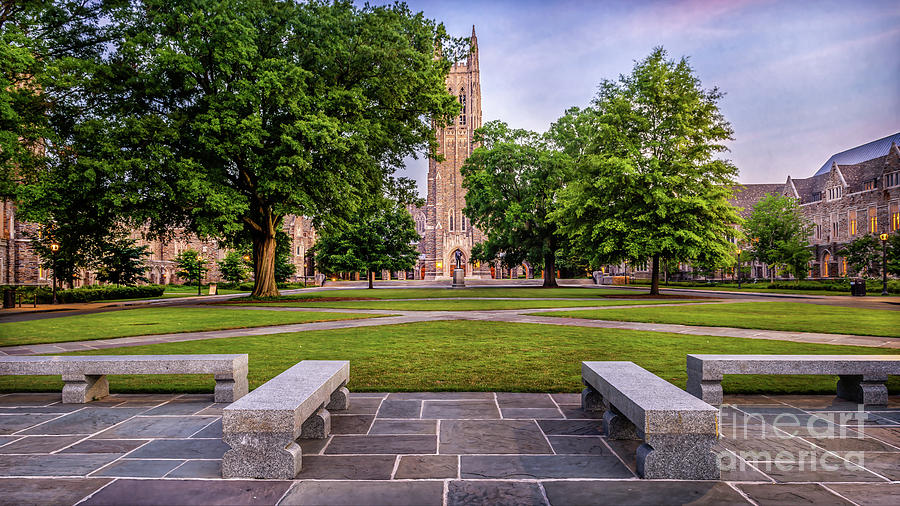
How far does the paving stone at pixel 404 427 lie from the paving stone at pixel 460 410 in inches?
8.7

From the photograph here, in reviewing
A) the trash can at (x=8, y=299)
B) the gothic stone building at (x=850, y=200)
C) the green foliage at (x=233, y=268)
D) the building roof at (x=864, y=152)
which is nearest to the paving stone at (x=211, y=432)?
the trash can at (x=8, y=299)

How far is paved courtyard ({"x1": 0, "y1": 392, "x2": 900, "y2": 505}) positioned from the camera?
3.23 meters

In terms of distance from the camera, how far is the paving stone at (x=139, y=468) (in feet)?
11.8

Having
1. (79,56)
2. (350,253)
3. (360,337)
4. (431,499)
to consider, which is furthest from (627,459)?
Answer: (350,253)

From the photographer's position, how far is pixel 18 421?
5082 millimetres

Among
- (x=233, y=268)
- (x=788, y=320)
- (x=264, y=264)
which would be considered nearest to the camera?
(x=788, y=320)

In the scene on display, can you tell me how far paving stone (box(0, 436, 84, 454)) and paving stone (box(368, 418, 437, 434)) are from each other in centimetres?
278

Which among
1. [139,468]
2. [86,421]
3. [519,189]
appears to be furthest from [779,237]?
[139,468]

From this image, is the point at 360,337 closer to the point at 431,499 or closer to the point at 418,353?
the point at 418,353

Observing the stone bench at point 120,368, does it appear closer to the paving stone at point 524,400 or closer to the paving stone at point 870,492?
the paving stone at point 524,400

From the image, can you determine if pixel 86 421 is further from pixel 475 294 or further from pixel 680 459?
pixel 475 294

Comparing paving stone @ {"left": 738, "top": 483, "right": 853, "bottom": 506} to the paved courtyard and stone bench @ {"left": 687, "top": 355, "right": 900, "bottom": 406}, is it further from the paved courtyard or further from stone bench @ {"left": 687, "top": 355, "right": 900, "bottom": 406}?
stone bench @ {"left": 687, "top": 355, "right": 900, "bottom": 406}

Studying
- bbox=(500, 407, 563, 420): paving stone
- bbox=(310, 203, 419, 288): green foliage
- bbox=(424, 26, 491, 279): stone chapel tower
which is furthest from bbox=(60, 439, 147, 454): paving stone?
bbox=(424, 26, 491, 279): stone chapel tower

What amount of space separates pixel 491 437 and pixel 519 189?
37732mm
